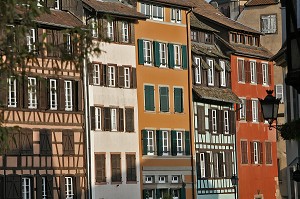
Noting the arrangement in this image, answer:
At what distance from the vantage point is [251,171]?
256 feet

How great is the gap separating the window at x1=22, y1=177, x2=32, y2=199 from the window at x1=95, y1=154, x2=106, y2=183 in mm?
5025

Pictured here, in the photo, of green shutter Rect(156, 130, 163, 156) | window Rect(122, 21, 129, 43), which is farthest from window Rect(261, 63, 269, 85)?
window Rect(122, 21, 129, 43)

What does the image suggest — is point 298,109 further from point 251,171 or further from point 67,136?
point 251,171

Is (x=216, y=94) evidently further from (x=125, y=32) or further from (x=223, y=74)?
(x=125, y=32)

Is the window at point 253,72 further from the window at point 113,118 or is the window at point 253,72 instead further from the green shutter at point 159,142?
the window at point 113,118

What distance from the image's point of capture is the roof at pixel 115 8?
62656mm

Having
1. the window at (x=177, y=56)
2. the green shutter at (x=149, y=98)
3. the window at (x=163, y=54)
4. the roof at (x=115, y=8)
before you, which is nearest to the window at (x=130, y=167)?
the green shutter at (x=149, y=98)

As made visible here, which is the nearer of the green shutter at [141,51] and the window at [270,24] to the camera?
the green shutter at [141,51]

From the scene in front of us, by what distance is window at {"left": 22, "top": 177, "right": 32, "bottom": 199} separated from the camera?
57219 millimetres

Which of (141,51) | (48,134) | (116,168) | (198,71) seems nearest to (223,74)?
(198,71)

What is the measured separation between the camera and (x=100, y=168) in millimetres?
62125

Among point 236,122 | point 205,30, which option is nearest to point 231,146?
point 236,122

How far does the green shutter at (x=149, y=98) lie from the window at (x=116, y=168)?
398 centimetres

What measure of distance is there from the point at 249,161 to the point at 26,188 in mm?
23857
